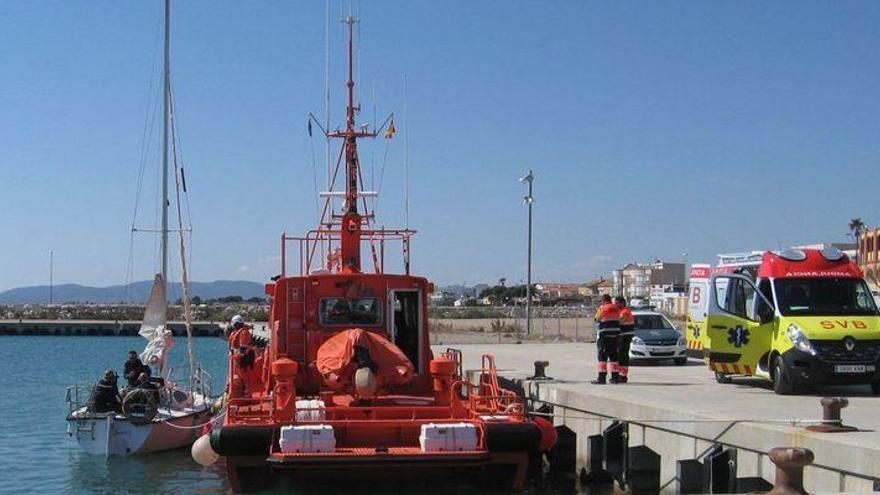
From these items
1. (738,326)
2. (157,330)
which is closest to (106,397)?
(157,330)

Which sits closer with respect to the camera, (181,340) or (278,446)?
(278,446)

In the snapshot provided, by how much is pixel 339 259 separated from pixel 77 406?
6360 mm

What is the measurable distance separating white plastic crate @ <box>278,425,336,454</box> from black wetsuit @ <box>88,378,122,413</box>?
8.98 m

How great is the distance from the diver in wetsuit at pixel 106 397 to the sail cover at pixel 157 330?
175 cm

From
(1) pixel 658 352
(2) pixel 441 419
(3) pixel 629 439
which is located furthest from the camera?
(1) pixel 658 352

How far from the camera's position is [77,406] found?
65.2ft

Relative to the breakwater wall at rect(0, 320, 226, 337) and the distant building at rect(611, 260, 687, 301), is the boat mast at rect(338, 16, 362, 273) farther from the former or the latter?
the distant building at rect(611, 260, 687, 301)

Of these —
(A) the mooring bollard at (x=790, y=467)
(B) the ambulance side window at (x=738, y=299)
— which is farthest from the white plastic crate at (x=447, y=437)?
(B) the ambulance side window at (x=738, y=299)

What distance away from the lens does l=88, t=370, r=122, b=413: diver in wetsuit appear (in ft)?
64.7

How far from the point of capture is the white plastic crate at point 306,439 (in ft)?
39.2

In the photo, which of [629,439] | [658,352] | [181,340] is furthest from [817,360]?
[181,340]

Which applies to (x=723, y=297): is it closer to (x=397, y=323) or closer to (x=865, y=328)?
(x=865, y=328)

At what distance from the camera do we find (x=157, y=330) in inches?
890

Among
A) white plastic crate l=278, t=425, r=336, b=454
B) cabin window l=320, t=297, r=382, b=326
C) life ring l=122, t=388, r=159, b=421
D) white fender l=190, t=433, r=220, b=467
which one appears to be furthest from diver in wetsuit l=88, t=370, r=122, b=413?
white plastic crate l=278, t=425, r=336, b=454
